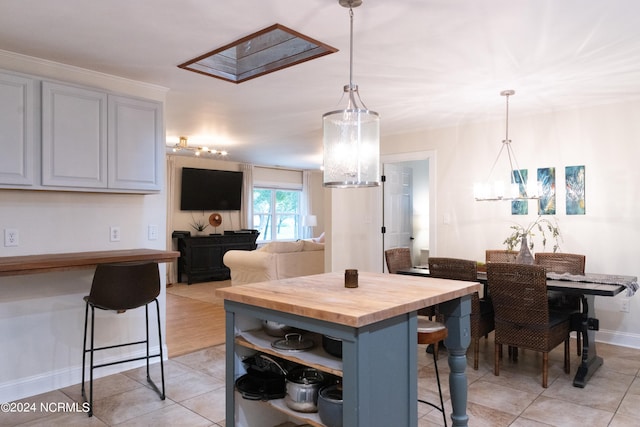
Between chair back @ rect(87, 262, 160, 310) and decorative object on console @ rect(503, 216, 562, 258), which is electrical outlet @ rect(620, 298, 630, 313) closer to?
decorative object on console @ rect(503, 216, 562, 258)

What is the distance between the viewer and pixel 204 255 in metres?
7.43

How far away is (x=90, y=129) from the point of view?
2928 mm

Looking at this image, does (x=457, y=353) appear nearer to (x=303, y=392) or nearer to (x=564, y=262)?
(x=303, y=392)

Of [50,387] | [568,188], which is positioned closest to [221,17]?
[50,387]

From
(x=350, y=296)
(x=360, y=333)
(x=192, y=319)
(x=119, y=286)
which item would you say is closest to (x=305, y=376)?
(x=350, y=296)

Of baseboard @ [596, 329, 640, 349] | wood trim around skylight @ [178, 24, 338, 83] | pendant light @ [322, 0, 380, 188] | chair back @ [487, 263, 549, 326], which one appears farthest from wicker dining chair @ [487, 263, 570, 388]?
wood trim around skylight @ [178, 24, 338, 83]

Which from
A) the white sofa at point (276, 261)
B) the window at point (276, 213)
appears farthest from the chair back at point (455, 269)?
the window at point (276, 213)

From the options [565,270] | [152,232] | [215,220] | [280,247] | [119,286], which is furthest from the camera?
[215,220]

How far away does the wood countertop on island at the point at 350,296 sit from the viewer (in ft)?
5.06

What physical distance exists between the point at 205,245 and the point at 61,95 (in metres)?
4.86

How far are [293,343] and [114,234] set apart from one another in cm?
204

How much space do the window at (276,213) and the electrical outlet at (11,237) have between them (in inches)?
251

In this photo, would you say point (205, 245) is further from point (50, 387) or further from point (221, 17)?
point (221, 17)

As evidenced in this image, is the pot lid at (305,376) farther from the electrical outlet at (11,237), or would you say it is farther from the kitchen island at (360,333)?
the electrical outlet at (11,237)
